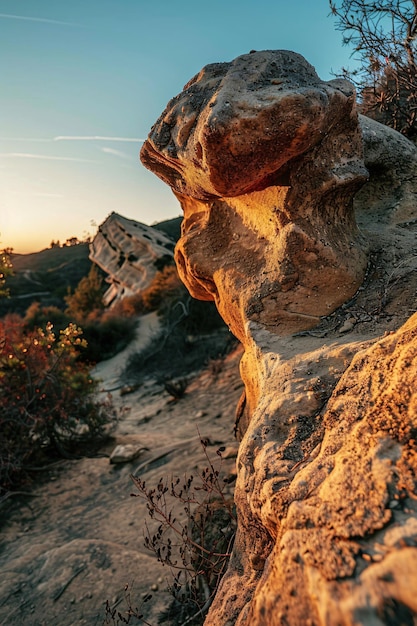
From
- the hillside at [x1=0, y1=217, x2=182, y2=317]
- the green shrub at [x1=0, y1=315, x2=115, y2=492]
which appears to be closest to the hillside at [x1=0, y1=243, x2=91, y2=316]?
the hillside at [x1=0, y1=217, x2=182, y2=317]

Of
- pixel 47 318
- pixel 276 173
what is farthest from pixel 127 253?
pixel 276 173

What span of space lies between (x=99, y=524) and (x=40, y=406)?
2446mm

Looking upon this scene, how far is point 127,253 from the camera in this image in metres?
18.6

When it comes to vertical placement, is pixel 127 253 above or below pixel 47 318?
above

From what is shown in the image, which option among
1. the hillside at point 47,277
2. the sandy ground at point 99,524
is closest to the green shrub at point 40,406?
the sandy ground at point 99,524

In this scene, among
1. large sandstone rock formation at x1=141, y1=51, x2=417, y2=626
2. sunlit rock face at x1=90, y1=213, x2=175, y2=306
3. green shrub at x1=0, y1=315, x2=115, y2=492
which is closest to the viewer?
large sandstone rock formation at x1=141, y1=51, x2=417, y2=626

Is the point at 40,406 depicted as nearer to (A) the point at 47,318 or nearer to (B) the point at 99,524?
(B) the point at 99,524

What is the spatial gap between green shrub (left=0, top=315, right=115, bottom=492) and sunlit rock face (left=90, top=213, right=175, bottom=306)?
36.2 feet

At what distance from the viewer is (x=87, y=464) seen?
5.23m

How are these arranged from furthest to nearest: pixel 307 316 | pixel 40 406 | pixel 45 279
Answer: pixel 45 279, pixel 40 406, pixel 307 316

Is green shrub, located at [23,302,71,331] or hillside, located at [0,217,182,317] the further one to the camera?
hillside, located at [0,217,182,317]

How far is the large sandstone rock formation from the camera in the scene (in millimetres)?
799

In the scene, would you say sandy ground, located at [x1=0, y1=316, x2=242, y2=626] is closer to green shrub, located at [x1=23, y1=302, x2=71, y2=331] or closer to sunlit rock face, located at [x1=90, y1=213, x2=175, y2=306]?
green shrub, located at [x1=23, y1=302, x2=71, y2=331]

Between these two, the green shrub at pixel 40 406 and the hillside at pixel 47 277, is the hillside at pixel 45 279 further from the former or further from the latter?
the green shrub at pixel 40 406
